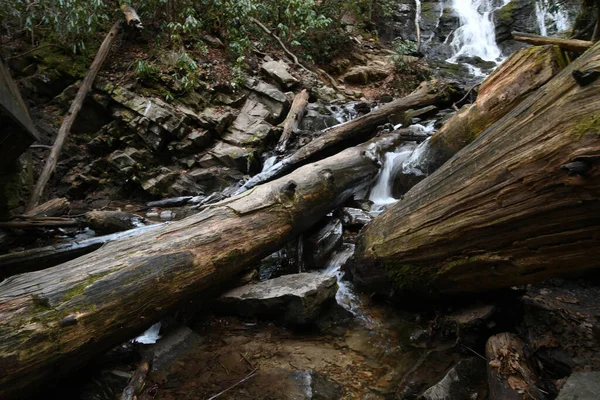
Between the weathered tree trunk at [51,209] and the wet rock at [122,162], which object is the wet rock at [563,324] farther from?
the wet rock at [122,162]

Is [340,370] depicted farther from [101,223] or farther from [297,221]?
[101,223]

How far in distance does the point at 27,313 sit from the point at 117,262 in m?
0.76

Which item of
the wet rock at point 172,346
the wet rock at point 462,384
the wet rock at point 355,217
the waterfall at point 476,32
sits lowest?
the wet rock at point 172,346

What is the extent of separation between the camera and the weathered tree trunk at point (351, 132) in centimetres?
765

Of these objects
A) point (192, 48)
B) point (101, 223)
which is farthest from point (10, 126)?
point (192, 48)

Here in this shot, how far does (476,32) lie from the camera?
20844 millimetres

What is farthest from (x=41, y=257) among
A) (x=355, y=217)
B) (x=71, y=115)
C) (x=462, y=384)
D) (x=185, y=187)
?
(x=462, y=384)

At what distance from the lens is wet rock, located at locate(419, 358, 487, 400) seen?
2623mm

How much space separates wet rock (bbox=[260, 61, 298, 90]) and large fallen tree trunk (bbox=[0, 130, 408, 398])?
7830 mm

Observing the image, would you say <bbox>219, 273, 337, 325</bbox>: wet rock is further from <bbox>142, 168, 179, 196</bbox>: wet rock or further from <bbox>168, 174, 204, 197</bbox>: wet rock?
<bbox>142, 168, 179, 196</bbox>: wet rock

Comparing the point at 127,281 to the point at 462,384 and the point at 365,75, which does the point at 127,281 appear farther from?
the point at 365,75

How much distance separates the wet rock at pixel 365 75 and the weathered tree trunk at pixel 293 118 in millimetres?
3859

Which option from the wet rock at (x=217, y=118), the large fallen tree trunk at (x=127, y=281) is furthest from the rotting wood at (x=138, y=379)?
the wet rock at (x=217, y=118)

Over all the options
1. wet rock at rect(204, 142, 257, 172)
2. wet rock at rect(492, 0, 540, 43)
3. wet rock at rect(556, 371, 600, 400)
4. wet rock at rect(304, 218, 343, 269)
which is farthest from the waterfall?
wet rock at rect(556, 371, 600, 400)
